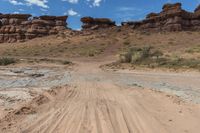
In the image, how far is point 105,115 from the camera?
6758 millimetres

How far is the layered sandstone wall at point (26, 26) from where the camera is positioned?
216 ft

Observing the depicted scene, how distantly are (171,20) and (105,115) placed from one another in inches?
2259

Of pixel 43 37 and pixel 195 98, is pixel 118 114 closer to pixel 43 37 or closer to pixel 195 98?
pixel 195 98

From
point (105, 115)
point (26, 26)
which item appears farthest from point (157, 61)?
point (26, 26)

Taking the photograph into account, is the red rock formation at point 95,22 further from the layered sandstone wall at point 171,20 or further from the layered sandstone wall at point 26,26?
the layered sandstone wall at point 171,20

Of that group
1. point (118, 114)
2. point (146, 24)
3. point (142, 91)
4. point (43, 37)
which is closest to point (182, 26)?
point (146, 24)

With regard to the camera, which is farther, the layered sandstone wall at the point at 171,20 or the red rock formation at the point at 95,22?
the red rock formation at the point at 95,22

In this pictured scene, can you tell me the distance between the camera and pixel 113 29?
211ft

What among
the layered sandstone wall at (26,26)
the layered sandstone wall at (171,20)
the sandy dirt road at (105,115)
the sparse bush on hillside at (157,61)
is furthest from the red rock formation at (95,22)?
the sandy dirt road at (105,115)

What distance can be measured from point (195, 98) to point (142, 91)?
209 centimetres

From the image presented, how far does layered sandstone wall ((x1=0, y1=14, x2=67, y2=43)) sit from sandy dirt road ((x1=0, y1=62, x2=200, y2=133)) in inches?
2309

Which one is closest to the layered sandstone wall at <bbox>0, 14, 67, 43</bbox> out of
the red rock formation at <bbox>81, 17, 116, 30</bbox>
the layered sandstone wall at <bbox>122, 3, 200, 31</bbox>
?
the red rock formation at <bbox>81, 17, 116, 30</bbox>

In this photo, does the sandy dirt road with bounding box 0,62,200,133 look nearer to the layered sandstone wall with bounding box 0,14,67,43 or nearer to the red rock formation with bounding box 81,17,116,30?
the layered sandstone wall with bounding box 0,14,67,43

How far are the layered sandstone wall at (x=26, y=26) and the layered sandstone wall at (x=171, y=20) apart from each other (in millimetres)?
19067
